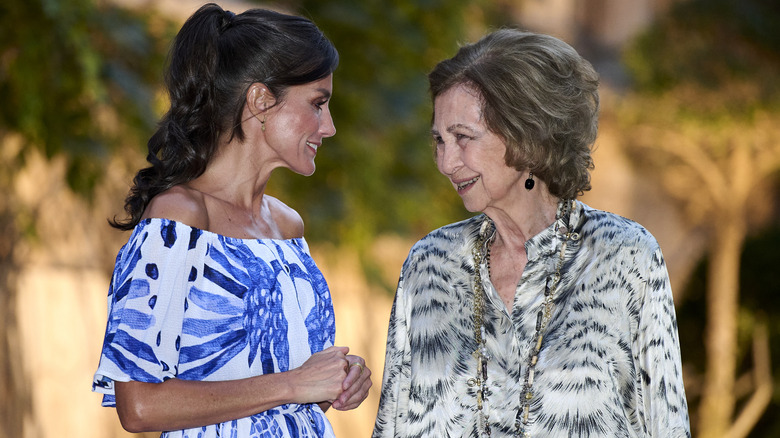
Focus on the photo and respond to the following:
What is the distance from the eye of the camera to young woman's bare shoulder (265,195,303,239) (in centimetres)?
246

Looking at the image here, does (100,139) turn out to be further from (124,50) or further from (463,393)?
(463,393)

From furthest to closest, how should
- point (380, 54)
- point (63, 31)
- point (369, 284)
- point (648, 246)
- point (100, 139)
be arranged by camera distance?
point (369, 284) < point (380, 54) < point (100, 139) < point (63, 31) < point (648, 246)

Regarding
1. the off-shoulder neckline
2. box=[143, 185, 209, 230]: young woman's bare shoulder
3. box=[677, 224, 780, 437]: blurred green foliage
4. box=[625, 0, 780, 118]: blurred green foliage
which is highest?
box=[625, 0, 780, 118]: blurred green foliage

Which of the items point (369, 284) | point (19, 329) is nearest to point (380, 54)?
point (369, 284)

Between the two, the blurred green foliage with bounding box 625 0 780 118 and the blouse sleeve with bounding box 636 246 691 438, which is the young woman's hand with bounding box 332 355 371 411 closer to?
the blouse sleeve with bounding box 636 246 691 438

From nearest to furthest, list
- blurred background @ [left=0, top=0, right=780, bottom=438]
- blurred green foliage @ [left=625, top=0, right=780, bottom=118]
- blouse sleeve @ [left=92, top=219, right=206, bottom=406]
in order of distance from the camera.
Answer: blouse sleeve @ [left=92, top=219, right=206, bottom=406] → blurred background @ [left=0, top=0, right=780, bottom=438] → blurred green foliage @ [left=625, top=0, right=780, bottom=118]

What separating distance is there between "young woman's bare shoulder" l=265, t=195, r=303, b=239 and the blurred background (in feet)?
2.21

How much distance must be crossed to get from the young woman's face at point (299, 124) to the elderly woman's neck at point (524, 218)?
0.50 meters

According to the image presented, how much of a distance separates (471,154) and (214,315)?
29.6 inches

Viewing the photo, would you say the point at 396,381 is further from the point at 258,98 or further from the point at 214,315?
the point at 258,98

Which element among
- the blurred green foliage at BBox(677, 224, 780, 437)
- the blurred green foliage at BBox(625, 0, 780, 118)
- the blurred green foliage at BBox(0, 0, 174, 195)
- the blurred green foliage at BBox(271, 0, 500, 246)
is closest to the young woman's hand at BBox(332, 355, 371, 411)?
the blurred green foliage at BBox(0, 0, 174, 195)

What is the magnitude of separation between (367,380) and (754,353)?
659 cm

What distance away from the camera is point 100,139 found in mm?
4492

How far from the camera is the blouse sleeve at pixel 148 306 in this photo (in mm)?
1887
